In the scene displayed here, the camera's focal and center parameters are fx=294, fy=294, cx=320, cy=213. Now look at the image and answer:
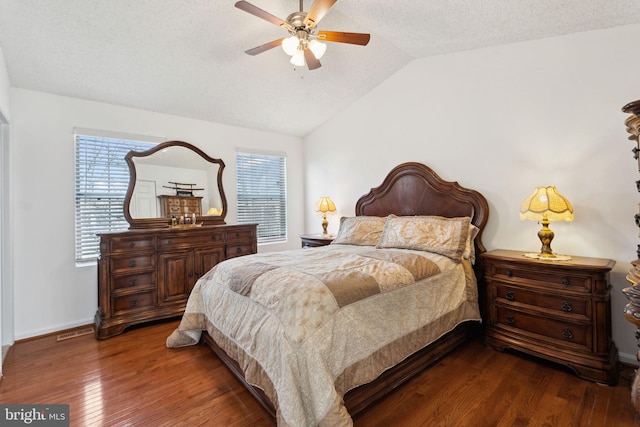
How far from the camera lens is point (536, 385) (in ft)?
6.52

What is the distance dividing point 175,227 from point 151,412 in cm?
205

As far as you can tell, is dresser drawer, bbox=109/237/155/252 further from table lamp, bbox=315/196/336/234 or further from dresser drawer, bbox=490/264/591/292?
dresser drawer, bbox=490/264/591/292

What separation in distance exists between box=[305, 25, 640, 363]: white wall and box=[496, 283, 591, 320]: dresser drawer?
19.1 inches

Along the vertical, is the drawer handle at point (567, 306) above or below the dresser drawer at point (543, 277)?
below

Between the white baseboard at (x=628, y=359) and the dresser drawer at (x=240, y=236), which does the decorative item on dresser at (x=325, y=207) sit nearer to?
the dresser drawer at (x=240, y=236)

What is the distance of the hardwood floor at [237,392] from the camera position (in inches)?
66.8

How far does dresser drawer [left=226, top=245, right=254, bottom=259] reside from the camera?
371cm

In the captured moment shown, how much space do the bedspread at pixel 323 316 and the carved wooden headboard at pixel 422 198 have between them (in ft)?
2.44

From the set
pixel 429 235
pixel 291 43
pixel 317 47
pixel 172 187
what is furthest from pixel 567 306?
pixel 172 187

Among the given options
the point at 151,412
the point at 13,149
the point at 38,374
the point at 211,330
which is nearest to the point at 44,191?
the point at 13,149

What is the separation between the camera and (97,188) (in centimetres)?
326

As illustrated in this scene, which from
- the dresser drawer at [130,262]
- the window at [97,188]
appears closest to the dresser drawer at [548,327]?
the dresser drawer at [130,262]

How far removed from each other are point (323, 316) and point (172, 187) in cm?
294

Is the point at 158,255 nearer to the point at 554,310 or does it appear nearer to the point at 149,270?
the point at 149,270
